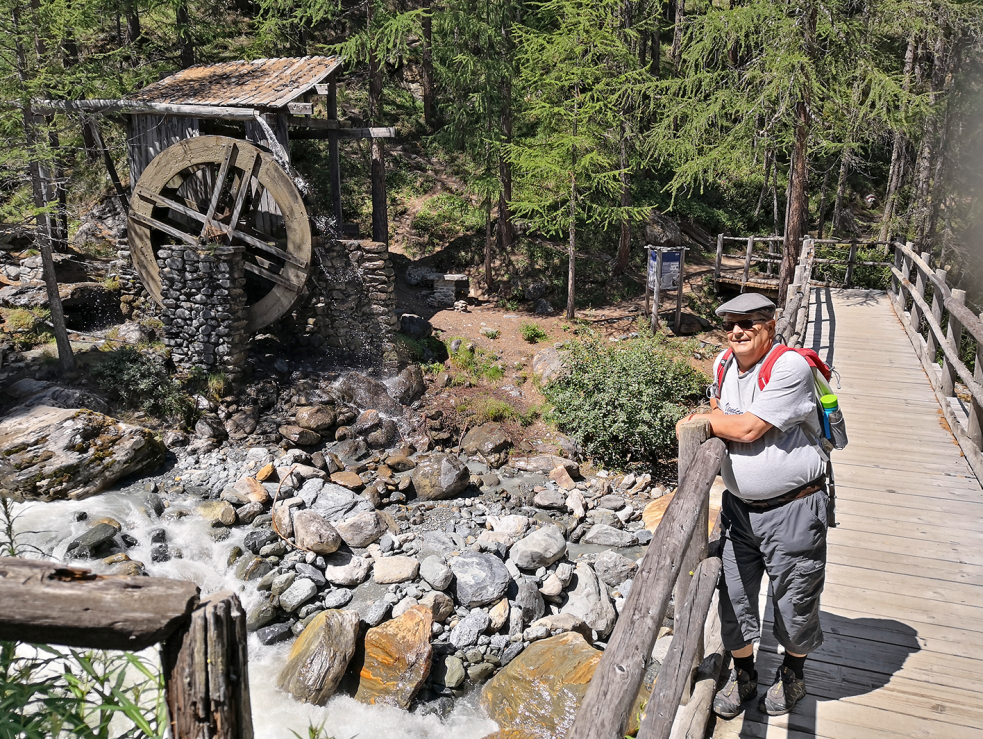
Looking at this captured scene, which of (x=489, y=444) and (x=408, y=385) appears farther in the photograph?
(x=408, y=385)

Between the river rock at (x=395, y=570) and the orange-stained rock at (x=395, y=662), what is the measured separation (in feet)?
3.27

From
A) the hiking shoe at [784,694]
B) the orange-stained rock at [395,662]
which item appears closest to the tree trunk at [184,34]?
the orange-stained rock at [395,662]

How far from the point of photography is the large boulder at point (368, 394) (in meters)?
11.1

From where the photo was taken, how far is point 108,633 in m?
1.47

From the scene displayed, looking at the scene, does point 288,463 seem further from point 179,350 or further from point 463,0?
point 463,0

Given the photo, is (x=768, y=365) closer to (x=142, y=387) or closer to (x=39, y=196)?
(x=142, y=387)

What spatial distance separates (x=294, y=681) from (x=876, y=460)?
207 inches

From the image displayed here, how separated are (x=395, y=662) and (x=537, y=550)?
2.10 m

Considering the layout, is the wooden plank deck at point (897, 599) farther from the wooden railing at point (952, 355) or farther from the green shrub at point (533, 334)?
the green shrub at point (533, 334)

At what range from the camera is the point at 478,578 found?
677cm

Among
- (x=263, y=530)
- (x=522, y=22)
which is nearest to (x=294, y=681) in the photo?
(x=263, y=530)

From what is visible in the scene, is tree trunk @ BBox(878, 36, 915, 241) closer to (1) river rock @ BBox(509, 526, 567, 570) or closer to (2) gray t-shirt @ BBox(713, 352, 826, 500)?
(1) river rock @ BBox(509, 526, 567, 570)

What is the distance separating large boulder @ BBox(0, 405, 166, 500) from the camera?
8.04 meters

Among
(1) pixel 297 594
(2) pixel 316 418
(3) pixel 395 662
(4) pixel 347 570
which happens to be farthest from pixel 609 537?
(2) pixel 316 418
